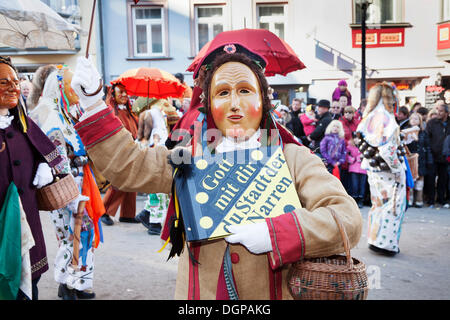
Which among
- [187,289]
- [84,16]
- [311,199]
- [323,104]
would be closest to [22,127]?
[187,289]

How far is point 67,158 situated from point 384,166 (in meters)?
3.46

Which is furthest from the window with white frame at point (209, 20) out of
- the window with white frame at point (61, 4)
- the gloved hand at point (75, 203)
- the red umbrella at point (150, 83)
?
the gloved hand at point (75, 203)

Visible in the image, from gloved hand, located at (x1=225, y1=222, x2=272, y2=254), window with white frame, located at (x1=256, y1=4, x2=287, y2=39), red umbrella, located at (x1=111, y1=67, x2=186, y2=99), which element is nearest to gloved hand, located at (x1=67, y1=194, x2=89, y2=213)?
gloved hand, located at (x1=225, y1=222, x2=272, y2=254)

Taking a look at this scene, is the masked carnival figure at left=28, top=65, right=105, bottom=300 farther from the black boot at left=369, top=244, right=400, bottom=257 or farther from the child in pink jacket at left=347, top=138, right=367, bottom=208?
the child in pink jacket at left=347, top=138, right=367, bottom=208

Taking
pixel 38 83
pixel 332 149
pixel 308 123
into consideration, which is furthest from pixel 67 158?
pixel 308 123

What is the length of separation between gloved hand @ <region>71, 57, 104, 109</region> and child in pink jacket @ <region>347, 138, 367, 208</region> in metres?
6.57

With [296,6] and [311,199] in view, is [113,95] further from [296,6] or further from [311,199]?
[296,6]

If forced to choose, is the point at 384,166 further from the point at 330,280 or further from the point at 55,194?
the point at 330,280

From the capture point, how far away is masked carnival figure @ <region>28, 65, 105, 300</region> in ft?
12.2

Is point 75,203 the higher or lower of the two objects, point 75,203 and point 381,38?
the lower

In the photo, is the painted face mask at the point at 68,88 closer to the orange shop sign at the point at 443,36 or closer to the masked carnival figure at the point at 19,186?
the masked carnival figure at the point at 19,186

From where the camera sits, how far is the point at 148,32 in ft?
47.7
